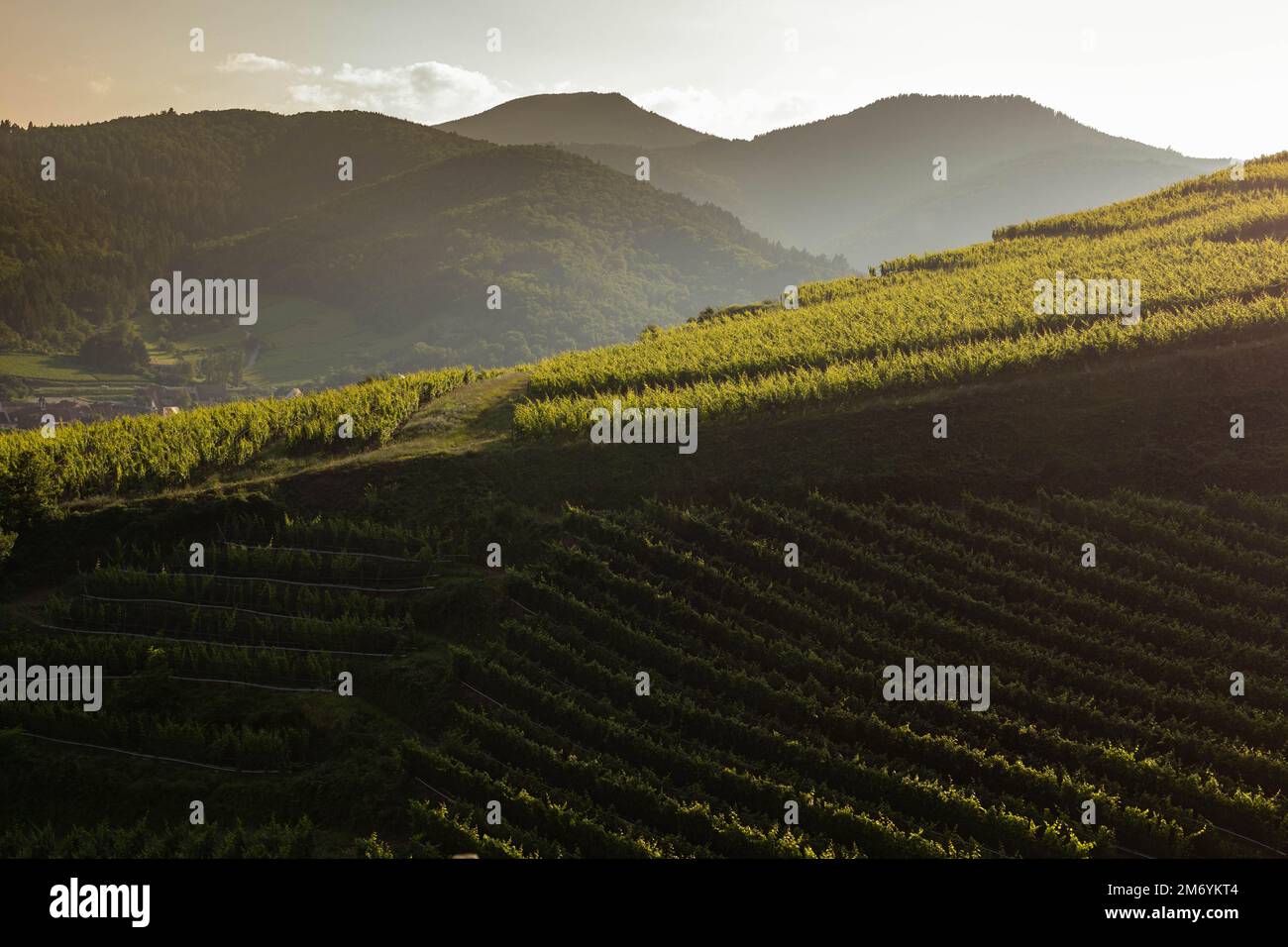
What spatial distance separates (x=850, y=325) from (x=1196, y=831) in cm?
2678

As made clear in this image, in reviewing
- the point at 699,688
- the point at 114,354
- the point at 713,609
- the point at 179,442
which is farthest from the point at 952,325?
the point at 114,354

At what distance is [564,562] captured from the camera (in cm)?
2653

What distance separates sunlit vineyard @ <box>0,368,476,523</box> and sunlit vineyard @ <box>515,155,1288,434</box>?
20.5 feet

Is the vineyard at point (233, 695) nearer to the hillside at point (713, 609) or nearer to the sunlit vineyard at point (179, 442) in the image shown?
the hillside at point (713, 609)

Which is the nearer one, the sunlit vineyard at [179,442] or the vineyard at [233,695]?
the vineyard at [233,695]

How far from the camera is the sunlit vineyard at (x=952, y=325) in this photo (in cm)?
3306

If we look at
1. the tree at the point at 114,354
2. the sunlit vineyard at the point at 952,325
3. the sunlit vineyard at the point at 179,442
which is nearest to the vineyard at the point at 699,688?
the sunlit vineyard at the point at 179,442

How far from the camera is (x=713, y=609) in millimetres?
24469

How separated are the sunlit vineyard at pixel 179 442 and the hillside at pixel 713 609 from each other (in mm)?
162

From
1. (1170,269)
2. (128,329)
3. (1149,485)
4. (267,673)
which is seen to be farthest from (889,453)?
(128,329)

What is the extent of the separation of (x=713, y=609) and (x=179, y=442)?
19765 mm

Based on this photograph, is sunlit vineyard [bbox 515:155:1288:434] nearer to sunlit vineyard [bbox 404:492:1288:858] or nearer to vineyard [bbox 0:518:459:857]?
sunlit vineyard [bbox 404:492:1288:858]

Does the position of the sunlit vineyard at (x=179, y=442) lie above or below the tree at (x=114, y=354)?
below
